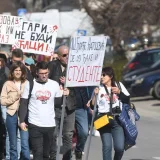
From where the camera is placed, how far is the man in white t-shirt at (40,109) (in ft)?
31.9

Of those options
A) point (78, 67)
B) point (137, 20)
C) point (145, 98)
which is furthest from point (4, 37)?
point (137, 20)

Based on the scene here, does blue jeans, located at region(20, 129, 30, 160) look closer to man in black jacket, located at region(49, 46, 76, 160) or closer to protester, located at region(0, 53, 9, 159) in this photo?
man in black jacket, located at region(49, 46, 76, 160)

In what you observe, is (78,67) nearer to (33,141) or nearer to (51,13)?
(33,141)

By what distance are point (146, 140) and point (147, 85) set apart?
8699 millimetres

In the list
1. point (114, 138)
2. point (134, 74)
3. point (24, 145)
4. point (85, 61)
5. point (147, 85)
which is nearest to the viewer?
point (85, 61)

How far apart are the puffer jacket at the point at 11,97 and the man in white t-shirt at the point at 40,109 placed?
74cm

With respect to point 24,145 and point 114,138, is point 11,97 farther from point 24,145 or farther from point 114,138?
point 114,138

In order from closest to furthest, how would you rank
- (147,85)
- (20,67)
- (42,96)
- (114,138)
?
(42,96) → (114,138) → (20,67) → (147,85)

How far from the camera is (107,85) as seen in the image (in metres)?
10.3

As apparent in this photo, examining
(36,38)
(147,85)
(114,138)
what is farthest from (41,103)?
(147,85)

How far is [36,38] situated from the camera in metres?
12.9

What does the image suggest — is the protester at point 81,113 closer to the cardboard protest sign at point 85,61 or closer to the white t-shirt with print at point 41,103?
the cardboard protest sign at point 85,61

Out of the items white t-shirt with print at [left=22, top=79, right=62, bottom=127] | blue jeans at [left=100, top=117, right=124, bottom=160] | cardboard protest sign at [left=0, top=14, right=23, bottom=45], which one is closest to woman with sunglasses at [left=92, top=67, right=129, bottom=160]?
blue jeans at [left=100, top=117, right=124, bottom=160]

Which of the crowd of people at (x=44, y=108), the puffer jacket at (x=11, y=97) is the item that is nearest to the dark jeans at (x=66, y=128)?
the crowd of people at (x=44, y=108)
